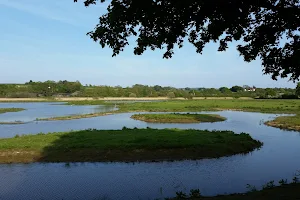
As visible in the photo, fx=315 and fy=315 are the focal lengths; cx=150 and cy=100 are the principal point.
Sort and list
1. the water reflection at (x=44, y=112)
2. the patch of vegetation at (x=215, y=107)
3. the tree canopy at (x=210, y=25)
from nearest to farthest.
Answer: the tree canopy at (x=210, y=25) < the water reflection at (x=44, y=112) < the patch of vegetation at (x=215, y=107)

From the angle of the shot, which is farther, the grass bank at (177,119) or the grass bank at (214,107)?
the grass bank at (214,107)

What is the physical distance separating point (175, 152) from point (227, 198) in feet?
47.2

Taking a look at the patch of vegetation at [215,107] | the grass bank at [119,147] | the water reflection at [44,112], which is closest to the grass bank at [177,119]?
the patch of vegetation at [215,107]

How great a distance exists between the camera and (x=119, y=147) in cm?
2720

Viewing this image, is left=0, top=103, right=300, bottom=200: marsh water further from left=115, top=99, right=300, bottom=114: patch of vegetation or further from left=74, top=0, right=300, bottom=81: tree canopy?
left=115, top=99, right=300, bottom=114: patch of vegetation

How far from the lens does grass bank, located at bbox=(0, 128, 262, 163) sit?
25.6m

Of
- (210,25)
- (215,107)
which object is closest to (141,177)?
(210,25)

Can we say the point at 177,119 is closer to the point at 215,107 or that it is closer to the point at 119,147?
the point at 119,147

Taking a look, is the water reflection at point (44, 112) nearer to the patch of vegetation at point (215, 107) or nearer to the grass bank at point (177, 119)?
the patch of vegetation at point (215, 107)

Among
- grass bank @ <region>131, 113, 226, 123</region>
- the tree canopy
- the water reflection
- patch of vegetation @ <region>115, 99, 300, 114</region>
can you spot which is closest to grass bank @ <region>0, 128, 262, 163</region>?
the tree canopy

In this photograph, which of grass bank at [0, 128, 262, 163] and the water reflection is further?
the water reflection

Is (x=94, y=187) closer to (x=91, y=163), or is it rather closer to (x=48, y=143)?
(x=91, y=163)

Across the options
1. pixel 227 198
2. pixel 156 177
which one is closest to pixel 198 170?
pixel 156 177

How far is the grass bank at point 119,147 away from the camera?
Result: 25.6 metres
